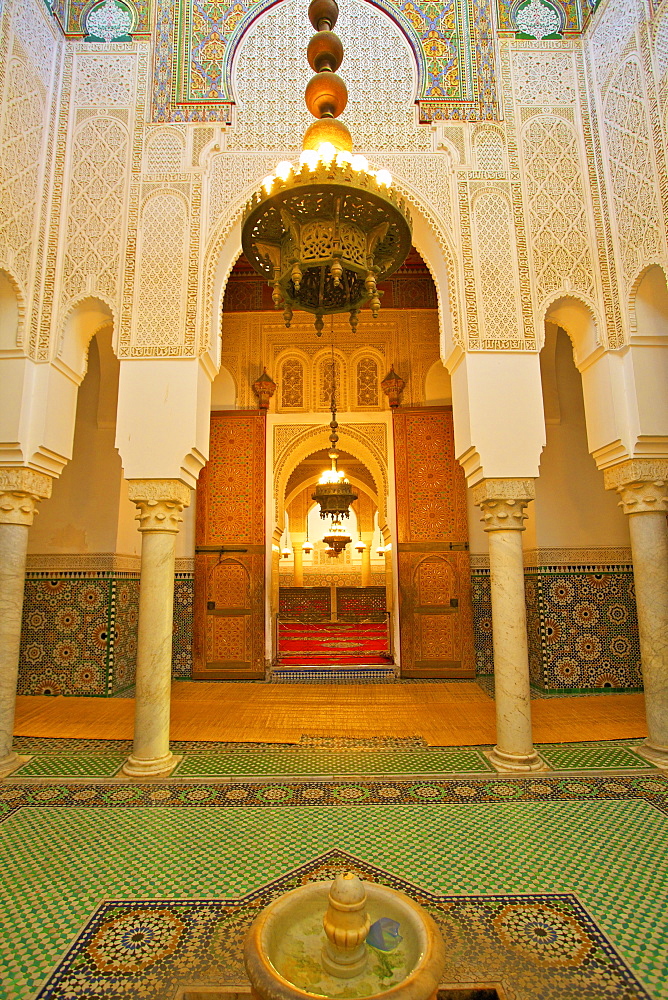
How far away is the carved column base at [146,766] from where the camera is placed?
137 inches

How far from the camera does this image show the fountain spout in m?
1.30

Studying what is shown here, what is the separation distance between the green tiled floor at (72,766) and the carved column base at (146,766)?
11cm

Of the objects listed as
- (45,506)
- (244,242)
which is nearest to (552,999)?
(244,242)

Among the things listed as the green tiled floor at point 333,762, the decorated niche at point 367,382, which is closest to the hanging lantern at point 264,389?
the decorated niche at point 367,382

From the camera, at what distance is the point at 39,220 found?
12.7 feet

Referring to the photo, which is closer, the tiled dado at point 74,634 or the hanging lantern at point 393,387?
the tiled dado at point 74,634

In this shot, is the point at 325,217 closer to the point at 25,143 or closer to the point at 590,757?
the point at 25,143

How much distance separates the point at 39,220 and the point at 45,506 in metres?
2.84

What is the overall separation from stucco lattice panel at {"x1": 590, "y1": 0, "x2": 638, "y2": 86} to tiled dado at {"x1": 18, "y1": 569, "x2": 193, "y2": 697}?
220 inches

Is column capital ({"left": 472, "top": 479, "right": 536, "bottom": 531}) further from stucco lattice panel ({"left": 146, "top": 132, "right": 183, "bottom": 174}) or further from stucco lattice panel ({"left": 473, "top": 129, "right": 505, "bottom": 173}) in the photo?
stucco lattice panel ({"left": 146, "top": 132, "right": 183, "bottom": 174})

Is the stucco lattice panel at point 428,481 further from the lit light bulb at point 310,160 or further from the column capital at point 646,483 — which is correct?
the lit light bulb at point 310,160

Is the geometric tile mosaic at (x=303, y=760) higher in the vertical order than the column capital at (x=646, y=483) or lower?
lower

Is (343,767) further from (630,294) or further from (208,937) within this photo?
(630,294)

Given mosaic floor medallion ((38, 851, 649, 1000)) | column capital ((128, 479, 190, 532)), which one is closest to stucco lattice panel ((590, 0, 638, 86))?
→ column capital ((128, 479, 190, 532))
